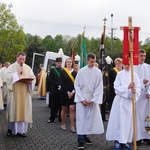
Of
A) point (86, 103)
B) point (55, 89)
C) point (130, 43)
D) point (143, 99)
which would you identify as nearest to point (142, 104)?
point (143, 99)

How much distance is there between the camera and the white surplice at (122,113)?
6566 mm

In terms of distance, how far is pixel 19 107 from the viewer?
8469 millimetres

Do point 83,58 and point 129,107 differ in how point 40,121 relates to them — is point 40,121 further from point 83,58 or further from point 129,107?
point 129,107

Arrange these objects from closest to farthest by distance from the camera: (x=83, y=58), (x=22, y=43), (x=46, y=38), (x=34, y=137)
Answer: (x=34, y=137) < (x=83, y=58) < (x=22, y=43) < (x=46, y=38)

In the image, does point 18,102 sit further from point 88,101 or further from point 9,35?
point 9,35

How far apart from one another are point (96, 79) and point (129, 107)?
3.78 feet

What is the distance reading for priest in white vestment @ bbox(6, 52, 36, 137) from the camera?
8398 mm

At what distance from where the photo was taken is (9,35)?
3794 centimetres

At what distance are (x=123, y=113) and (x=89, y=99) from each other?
1.04 meters

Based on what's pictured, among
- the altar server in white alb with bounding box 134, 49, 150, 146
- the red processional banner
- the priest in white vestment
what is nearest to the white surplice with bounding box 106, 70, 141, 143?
the red processional banner

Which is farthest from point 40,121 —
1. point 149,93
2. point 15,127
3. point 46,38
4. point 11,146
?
point 46,38

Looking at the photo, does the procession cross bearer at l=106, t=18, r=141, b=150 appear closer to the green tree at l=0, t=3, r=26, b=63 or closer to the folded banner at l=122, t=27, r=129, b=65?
the folded banner at l=122, t=27, r=129, b=65

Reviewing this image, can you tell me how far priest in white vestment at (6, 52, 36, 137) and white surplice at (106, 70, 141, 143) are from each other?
2597 mm

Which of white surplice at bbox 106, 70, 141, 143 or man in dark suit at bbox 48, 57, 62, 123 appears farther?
man in dark suit at bbox 48, 57, 62, 123
